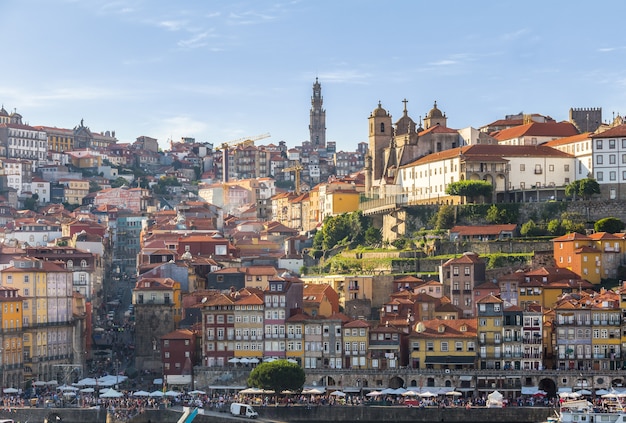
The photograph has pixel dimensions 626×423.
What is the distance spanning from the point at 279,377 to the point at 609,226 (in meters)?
26.6

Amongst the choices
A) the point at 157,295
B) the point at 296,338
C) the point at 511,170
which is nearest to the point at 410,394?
the point at 296,338

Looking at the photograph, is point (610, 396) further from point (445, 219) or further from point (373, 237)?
point (373, 237)

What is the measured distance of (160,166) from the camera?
18000 cm

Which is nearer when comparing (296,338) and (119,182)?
(296,338)

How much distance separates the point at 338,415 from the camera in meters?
72.1

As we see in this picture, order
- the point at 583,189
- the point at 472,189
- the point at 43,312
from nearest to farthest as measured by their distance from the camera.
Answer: the point at 43,312
the point at 583,189
the point at 472,189

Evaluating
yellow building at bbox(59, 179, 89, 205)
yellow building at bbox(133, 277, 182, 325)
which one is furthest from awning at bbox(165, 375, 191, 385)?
yellow building at bbox(59, 179, 89, 205)

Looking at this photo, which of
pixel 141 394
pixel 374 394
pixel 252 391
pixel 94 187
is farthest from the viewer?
pixel 94 187

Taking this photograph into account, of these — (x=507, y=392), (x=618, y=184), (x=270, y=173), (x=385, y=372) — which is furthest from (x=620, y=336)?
(x=270, y=173)

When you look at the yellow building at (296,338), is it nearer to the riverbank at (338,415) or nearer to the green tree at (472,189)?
the riverbank at (338,415)

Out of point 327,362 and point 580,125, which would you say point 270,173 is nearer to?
point 580,125

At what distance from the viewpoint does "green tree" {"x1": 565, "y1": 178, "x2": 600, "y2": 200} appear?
311ft

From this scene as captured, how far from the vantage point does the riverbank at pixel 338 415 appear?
233 feet

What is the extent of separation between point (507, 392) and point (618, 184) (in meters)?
24.7
